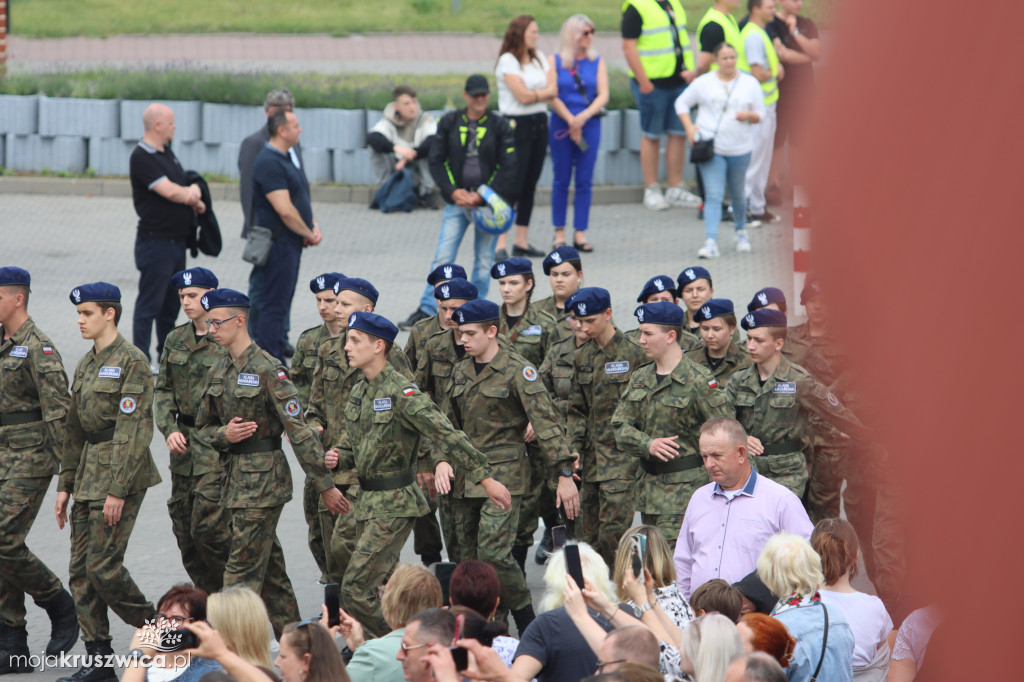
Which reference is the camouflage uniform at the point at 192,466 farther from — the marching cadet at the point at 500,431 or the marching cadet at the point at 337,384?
the marching cadet at the point at 500,431

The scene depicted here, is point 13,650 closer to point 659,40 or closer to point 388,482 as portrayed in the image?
point 388,482

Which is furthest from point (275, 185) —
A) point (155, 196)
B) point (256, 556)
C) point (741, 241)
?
point (741, 241)

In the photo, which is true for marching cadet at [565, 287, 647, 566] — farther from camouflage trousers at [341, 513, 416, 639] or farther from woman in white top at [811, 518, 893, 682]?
woman in white top at [811, 518, 893, 682]

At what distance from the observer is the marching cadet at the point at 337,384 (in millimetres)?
8008

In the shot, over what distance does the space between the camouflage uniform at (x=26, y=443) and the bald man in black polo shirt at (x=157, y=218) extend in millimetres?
3564

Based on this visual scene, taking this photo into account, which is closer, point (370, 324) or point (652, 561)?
point (652, 561)

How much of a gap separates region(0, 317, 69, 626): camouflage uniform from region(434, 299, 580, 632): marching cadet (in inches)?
90.1

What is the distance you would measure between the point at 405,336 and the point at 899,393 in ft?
41.0

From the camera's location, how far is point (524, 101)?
47.0 feet

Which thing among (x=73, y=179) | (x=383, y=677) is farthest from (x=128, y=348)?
(x=73, y=179)

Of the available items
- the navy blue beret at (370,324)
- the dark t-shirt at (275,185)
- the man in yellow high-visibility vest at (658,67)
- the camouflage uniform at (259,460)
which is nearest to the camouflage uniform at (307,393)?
the camouflage uniform at (259,460)

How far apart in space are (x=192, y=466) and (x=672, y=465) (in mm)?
2903

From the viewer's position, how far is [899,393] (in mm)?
578

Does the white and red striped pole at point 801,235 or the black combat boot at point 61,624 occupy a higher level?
the white and red striped pole at point 801,235
